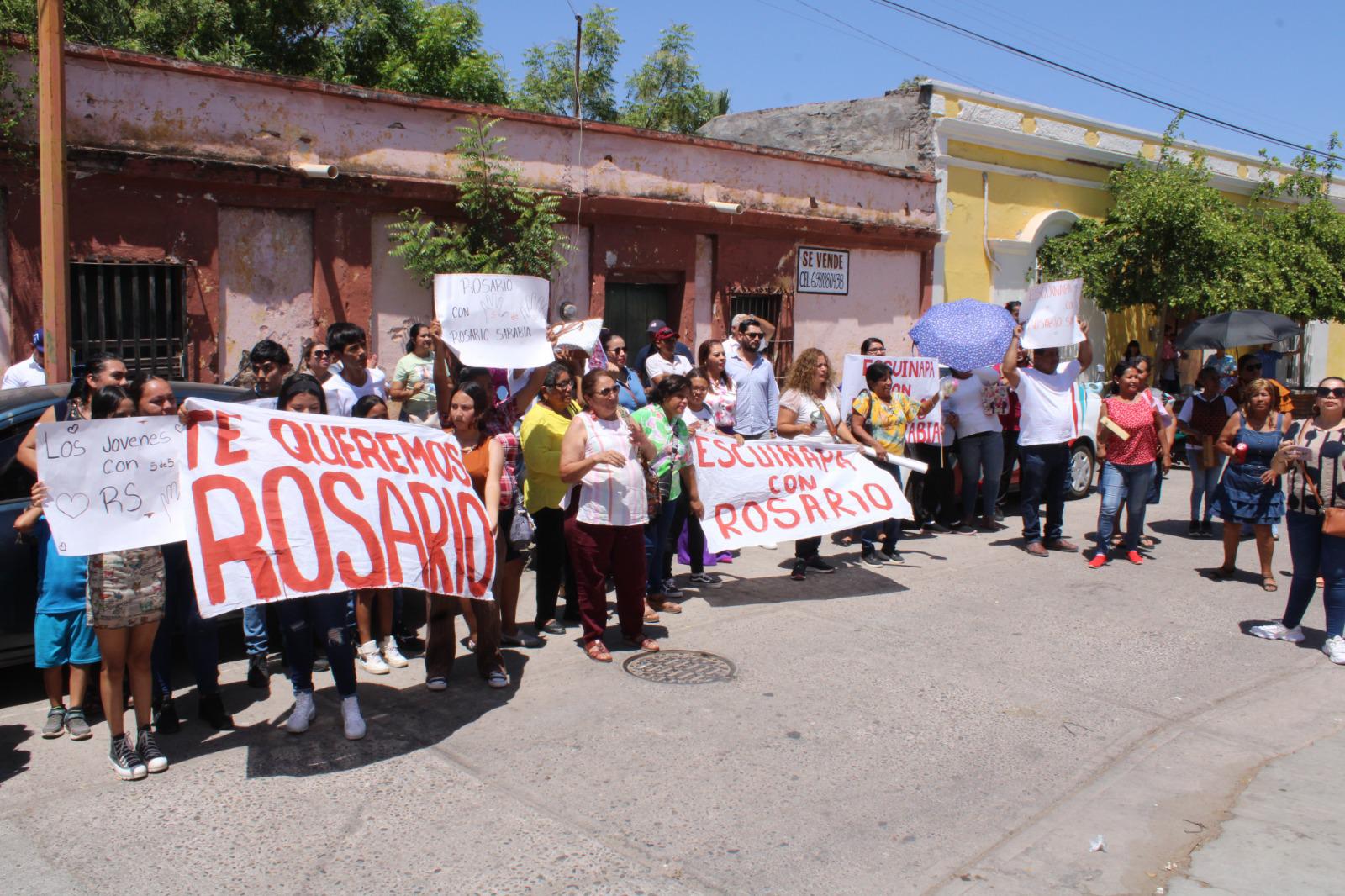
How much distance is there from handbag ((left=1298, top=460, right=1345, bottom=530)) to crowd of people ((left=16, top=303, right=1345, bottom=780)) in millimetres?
16

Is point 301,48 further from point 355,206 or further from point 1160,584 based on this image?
point 1160,584

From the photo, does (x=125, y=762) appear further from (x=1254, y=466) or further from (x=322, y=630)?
(x=1254, y=466)

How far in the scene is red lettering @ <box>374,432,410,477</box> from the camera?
560 cm

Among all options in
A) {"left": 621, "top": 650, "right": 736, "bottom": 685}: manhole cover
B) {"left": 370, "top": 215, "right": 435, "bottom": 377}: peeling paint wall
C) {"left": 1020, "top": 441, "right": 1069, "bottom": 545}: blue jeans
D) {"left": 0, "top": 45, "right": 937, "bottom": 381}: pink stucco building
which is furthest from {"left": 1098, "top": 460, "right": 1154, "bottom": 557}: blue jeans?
{"left": 370, "top": 215, "right": 435, "bottom": 377}: peeling paint wall

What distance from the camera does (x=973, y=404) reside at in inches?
415

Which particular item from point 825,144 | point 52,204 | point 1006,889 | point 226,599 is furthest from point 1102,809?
point 825,144

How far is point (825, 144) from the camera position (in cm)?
1942

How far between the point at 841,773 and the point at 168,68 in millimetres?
8361

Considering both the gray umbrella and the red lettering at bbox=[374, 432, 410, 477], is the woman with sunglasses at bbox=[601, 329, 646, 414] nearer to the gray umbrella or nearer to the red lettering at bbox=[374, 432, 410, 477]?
the red lettering at bbox=[374, 432, 410, 477]

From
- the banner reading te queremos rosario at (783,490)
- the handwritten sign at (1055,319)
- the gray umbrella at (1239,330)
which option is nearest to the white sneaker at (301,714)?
the banner reading te queremos rosario at (783,490)

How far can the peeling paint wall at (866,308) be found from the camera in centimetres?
1593

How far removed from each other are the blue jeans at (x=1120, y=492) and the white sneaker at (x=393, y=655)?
603 cm

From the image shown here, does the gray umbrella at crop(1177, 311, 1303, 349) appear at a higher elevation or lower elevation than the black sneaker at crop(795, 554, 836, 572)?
higher

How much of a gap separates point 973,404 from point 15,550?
7.88 m
